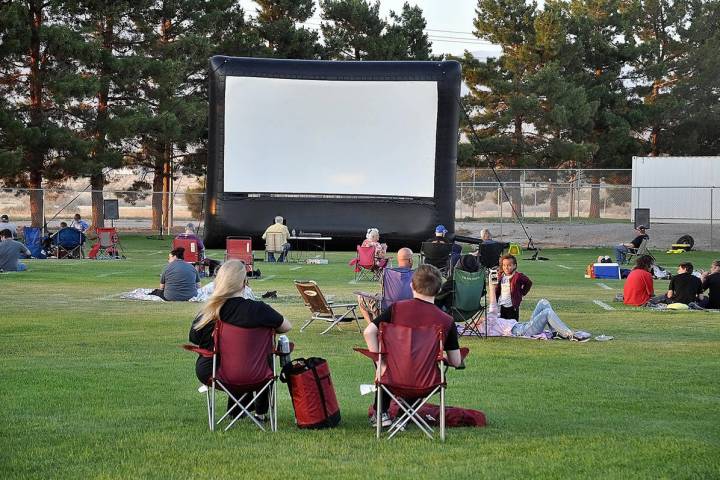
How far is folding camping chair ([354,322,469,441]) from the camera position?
6656 millimetres

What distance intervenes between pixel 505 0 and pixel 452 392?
45.5 metres

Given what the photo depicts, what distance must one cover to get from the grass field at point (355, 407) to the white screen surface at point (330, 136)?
363 inches

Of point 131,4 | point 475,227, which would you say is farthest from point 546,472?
point 131,4

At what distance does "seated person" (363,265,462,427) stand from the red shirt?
10.2 m

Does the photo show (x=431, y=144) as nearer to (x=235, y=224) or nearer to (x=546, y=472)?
(x=235, y=224)

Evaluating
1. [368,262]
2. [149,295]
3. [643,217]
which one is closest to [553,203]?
[643,217]

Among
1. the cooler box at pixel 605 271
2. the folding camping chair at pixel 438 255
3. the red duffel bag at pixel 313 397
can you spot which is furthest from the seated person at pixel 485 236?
the red duffel bag at pixel 313 397

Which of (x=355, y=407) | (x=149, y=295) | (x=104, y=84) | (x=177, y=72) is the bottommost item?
(x=149, y=295)

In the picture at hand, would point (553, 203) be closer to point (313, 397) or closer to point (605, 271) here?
point (605, 271)

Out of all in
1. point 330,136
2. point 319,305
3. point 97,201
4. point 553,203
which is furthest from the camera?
point 553,203

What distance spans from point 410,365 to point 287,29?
137ft

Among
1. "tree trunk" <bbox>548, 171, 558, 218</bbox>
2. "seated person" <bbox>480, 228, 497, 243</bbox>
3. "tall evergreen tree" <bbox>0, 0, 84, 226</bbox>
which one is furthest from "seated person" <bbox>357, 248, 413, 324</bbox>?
"tree trunk" <bbox>548, 171, 558, 218</bbox>

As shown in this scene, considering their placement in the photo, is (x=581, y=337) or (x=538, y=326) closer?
(x=581, y=337)

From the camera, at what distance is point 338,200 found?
79.9ft
